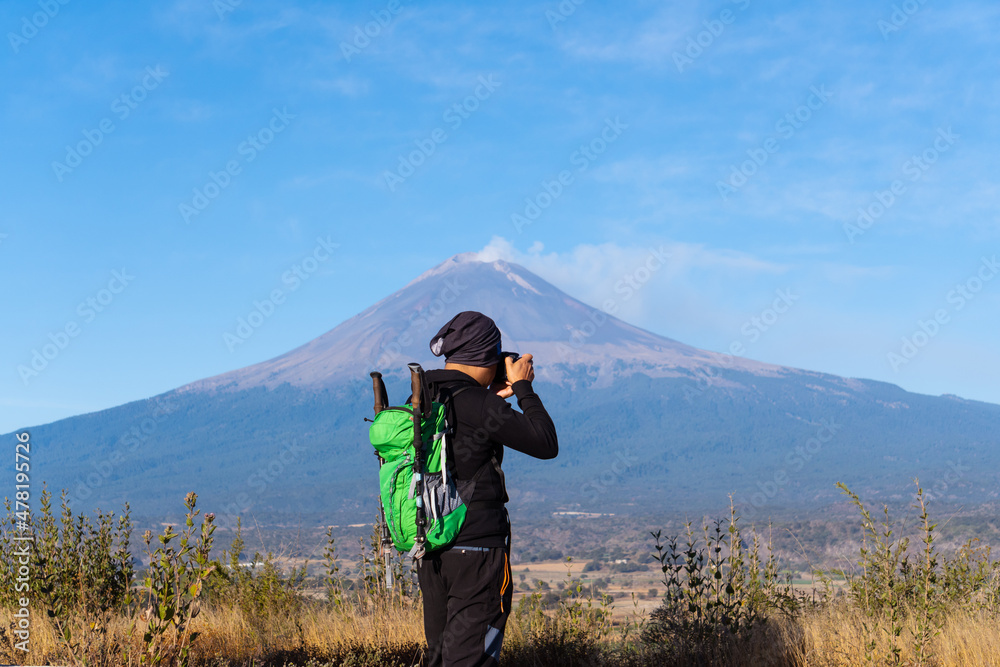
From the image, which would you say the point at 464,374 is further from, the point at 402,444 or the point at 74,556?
the point at 74,556

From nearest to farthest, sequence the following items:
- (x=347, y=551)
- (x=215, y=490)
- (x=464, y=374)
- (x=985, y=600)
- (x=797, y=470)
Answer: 1. (x=464, y=374)
2. (x=985, y=600)
3. (x=347, y=551)
4. (x=215, y=490)
5. (x=797, y=470)

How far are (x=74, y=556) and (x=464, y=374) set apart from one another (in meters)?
4.96

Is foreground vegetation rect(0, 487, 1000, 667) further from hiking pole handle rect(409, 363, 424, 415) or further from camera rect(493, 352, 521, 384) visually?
camera rect(493, 352, 521, 384)

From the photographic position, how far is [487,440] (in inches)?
150

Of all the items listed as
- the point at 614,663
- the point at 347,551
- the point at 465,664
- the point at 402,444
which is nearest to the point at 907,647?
the point at 614,663

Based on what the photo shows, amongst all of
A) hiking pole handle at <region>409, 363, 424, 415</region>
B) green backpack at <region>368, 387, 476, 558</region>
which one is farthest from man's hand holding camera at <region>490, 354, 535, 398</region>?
hiking pole handle at <region>409, 363, 424, 415</region>

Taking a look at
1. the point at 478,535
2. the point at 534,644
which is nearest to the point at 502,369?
the point at 478,535

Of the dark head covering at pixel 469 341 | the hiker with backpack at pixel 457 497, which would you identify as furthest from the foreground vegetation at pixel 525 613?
the dark head covering at pixel 469 341

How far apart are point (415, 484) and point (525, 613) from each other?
12.8 feet

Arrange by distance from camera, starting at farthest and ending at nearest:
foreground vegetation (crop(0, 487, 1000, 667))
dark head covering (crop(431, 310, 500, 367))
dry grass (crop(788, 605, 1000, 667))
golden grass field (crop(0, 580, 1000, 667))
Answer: golden grass field (crop(0, 580, 1000, 667)) < dry grass (crop(788, 605, 1000, 667)) < foreground vegetation (crop(0, 487, 1000, 667)) < dark head covering (crop(431, 310, 500, 367))

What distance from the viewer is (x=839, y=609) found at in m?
6.29

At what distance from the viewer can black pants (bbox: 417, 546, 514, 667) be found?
3.71 m

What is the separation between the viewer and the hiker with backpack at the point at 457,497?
12.2ft

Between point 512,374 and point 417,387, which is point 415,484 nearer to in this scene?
point 417,387
